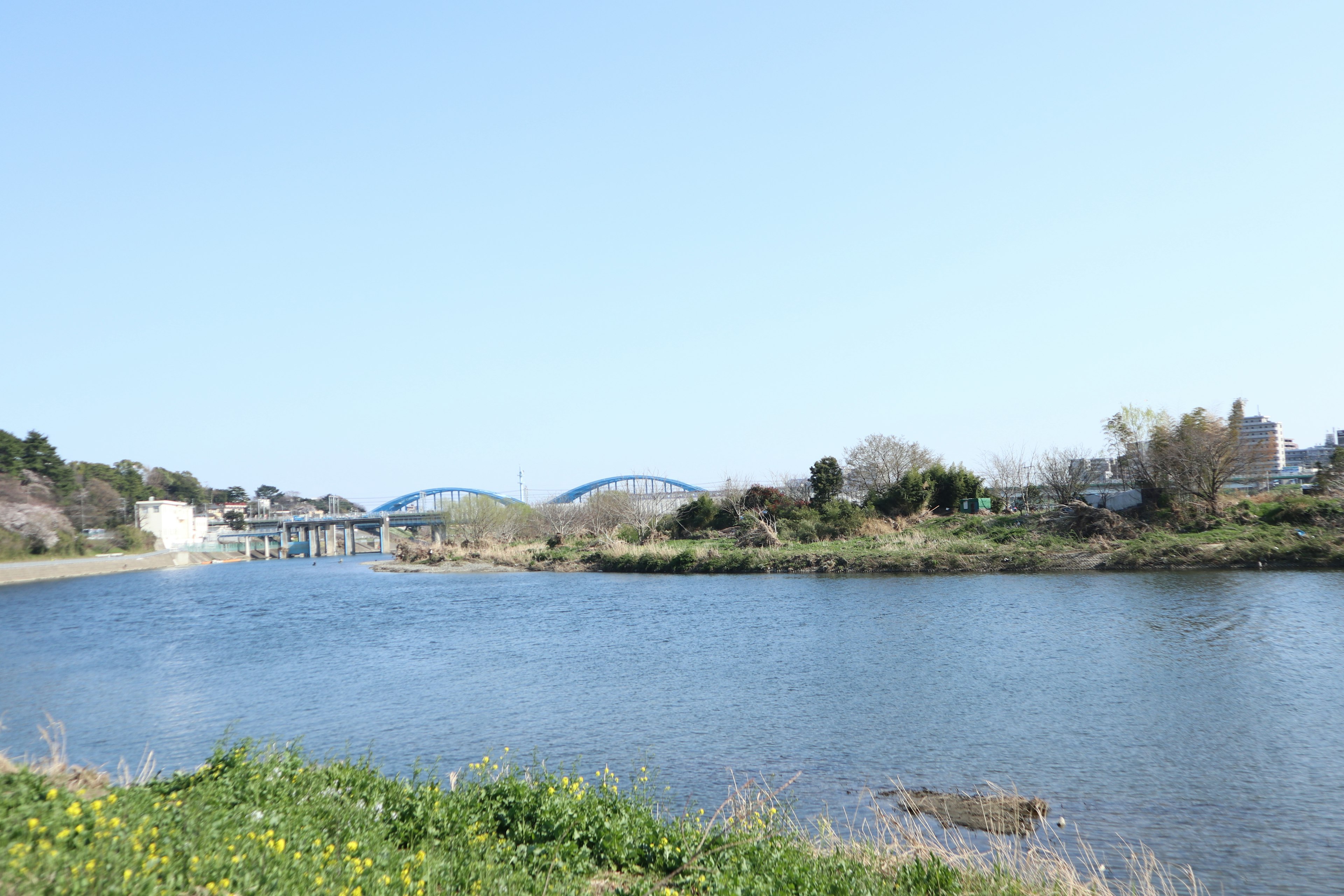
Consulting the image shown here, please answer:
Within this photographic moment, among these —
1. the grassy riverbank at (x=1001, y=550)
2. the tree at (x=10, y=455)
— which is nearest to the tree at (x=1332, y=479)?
the grassy riverbank at (x=1001, y=550)

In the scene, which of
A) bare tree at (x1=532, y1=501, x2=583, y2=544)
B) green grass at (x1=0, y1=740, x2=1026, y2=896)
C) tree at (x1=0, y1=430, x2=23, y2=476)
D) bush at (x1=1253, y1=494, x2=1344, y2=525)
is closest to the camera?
green grass at (x1=0, y1=740, x2=1026, y2=896)

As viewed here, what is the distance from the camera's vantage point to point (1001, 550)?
4247 centimetres

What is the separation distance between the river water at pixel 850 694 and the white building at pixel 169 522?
8027 centimetres

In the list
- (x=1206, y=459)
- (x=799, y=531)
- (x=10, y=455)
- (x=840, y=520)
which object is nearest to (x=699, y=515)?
(x=799, y=531)

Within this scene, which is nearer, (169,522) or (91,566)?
(91,566)

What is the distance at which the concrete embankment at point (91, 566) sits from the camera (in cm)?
7300

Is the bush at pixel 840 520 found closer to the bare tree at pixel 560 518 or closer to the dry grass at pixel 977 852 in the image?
the bare tree at pixel 560 518

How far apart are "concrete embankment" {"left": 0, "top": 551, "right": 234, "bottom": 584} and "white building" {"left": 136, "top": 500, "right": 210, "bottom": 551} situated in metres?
4.22

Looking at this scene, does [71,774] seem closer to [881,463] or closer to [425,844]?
[425,844]

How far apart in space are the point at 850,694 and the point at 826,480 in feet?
133

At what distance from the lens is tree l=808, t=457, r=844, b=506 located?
57.2 meters

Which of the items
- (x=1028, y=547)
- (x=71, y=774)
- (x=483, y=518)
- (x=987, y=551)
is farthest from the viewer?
(x=483, y=518)

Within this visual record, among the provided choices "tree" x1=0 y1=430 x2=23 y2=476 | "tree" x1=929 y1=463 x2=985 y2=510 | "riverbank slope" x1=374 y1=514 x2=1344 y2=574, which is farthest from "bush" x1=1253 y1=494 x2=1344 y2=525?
"tree" x1=0 y1=430 x2=23 y2=476

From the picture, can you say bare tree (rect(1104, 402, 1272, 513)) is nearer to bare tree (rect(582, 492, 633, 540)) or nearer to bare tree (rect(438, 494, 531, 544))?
bare tree (rect(582, 492, 633, 540))
